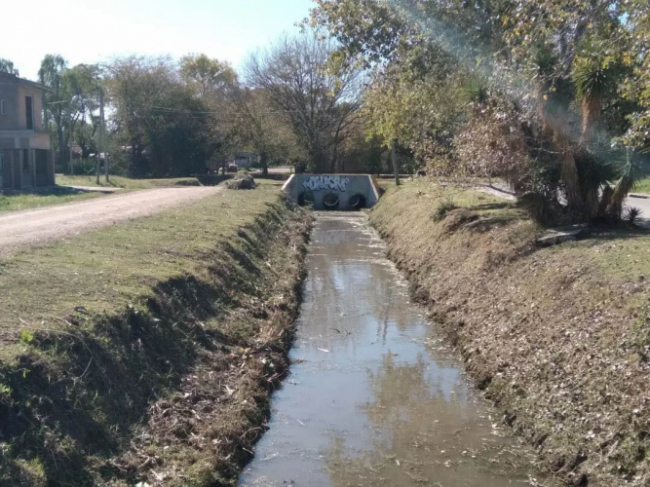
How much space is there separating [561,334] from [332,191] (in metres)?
38.6

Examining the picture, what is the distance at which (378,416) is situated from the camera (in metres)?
10.5

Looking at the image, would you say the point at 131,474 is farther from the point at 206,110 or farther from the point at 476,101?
the point at 206,110

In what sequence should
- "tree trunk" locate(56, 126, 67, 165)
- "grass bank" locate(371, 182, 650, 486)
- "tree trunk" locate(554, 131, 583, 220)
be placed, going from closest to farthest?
"grass bank" locate(371, 182, 650, 486) → "tree trunk" locate(554, 131, 583, 220) → "tree trunk" locate(56, 126, 67, 165)

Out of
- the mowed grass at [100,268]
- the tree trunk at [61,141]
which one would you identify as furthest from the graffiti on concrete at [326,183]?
the tree trunk at [61,141]

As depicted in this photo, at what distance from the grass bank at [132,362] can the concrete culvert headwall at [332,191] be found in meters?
31.4

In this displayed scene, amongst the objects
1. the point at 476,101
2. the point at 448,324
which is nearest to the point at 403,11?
the point at 476,101

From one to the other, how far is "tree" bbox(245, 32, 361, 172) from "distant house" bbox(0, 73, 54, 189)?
21.3 metres

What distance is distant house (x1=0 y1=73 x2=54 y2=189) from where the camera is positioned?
39.3 meters

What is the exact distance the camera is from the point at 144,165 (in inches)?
2594

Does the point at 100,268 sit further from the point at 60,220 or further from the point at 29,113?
the point at 29,113

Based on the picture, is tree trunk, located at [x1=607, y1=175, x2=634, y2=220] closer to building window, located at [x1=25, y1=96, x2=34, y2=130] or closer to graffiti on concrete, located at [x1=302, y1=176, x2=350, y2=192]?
graffiti on concrete, located at [x1=302, y1=176, x2=350, y2=192]

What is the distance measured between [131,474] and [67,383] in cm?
126

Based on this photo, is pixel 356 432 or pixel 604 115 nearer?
pixel 356 432

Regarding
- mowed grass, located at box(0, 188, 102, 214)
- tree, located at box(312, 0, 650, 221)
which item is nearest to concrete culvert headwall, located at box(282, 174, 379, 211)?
mowed grass, located at box(0, 188, 102, 214)
